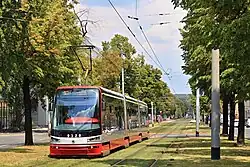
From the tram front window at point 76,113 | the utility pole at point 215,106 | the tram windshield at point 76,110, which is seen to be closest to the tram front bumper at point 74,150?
the tram front window at point 76,113

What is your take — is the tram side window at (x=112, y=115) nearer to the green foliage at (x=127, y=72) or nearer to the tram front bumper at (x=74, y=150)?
the tram front bumper at (x=74, y=150)

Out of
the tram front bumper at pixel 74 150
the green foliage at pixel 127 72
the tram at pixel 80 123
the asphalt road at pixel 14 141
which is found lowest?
the asphalt road at pixel 14 141

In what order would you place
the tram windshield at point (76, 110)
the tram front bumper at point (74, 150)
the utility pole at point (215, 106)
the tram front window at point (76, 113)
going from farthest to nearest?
the tram windshield at point (76, 110)
the tram front window at point (76, 113)
the tram front bumper at point (74, 150)
the utility pole at point (215, 106)

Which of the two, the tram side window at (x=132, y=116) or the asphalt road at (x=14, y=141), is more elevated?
the tram side window at (x=132, y=116)

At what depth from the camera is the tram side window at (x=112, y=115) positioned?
29462mm

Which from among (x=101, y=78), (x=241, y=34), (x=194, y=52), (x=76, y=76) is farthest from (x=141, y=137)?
(x=101, y=78)

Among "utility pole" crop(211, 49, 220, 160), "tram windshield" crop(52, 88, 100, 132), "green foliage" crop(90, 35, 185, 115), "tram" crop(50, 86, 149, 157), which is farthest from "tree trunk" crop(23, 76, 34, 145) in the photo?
"green foliage" crop(90, 35, 185, 115)

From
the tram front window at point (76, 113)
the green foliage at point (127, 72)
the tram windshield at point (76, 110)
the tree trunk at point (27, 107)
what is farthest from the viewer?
the green foliage at point (127, 72)

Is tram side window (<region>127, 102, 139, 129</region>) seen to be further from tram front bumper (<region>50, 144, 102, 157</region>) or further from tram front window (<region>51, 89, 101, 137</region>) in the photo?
tram front bumper (<region>50, 144, 102, 157</region>)

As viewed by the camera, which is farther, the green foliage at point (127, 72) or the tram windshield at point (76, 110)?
the green foliage at point (127, 72)

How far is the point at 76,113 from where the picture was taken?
27.7m

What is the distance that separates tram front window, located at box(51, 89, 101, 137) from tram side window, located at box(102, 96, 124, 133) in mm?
957

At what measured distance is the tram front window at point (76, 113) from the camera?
27328mm

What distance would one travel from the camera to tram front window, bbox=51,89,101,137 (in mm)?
27328
